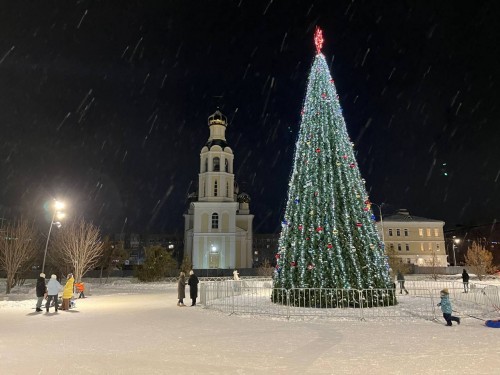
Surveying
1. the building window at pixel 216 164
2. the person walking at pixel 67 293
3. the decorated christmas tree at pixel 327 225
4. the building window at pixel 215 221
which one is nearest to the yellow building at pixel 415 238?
the building window at pixel 215 221

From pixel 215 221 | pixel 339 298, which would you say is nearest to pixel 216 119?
pixel 215 221

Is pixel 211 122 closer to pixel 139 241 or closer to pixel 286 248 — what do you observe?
pixel 286 248

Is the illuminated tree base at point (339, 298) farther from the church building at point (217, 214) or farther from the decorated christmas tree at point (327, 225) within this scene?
the church building at point (217, 214)

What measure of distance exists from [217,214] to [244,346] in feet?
158

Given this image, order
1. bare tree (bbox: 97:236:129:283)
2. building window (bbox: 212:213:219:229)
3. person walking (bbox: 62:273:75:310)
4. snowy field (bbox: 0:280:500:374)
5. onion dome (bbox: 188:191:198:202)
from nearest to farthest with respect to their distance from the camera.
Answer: snowy field (bbox: 0:280:500:374) → person walking (bbox: 62:273:75:310) → bare tree (bbox: 97:236:129:283) → building window (bbox: 212:213:219:229) → onion dome (bbox: 188:191:198:202)

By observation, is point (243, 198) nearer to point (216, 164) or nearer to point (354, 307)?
point (216, 164)

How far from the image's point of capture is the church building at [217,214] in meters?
54.7

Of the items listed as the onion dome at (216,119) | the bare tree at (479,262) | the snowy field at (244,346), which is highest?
the onion dome at (216,119)

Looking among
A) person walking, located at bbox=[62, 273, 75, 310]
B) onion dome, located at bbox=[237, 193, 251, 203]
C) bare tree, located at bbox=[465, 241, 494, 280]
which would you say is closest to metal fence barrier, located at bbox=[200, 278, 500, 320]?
person walking, located at bbox=[62, 273, 75, 310]

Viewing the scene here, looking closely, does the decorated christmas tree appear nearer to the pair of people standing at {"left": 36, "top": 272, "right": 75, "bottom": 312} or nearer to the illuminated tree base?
the illuminated tree base

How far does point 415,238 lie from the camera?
6794 centimetres

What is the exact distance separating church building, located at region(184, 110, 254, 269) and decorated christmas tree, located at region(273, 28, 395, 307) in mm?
39057

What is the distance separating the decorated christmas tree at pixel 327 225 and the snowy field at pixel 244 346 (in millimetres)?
2928

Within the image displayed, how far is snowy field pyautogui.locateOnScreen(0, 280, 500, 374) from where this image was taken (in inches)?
265
